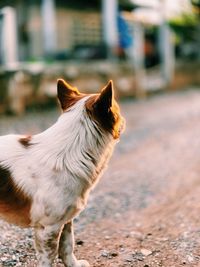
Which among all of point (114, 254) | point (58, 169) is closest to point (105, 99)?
point (58, 169)

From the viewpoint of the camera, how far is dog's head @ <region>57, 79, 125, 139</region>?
3158 millimetres

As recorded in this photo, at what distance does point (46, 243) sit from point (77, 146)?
69cm

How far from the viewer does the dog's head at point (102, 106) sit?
316cm

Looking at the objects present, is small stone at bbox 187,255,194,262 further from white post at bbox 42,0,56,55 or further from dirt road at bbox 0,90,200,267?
white post at bbox 42,0,56,55

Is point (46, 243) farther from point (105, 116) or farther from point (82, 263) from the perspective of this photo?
point (105, 116)

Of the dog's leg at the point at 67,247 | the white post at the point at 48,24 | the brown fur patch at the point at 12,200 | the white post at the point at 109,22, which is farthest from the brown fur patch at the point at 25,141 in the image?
the white post at the point at 48,24

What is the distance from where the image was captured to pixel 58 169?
132 inches

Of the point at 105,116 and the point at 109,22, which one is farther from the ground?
the point at 109,22

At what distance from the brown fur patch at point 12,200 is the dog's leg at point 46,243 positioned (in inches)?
6.0

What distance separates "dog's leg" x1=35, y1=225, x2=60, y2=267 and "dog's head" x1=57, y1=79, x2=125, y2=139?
2.51ft

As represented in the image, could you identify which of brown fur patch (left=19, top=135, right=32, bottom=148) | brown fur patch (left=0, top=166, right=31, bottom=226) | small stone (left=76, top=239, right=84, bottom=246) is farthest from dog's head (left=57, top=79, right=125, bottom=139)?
small stone (left=76, top=239, right=84, bottom=246)

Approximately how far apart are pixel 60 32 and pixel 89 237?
16182 millimetres

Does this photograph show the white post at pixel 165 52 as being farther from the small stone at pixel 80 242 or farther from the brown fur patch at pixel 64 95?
the brown fur patch at pixel 64 95

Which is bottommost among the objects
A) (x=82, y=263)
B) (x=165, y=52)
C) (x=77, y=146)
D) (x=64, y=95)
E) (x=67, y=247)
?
(x=82, y=263)
